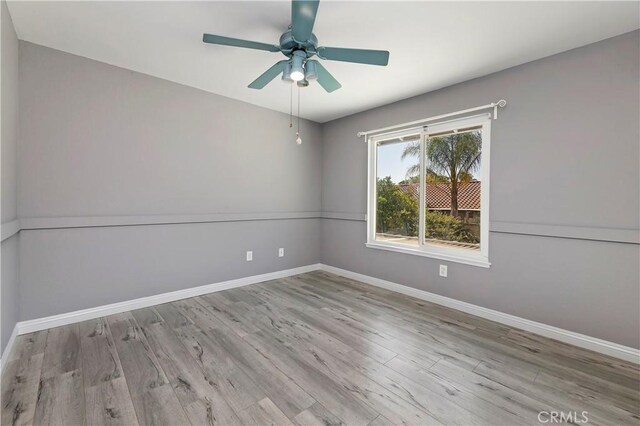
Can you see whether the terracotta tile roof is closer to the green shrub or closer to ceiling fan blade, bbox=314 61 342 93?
the green shrub

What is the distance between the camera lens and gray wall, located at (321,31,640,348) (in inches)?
80.7

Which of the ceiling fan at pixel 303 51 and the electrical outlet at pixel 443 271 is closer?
the ceiling fan at pixel 303 51

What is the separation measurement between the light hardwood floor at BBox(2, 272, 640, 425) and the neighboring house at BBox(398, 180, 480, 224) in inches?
41.4

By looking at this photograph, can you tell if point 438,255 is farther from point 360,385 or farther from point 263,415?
point 263,415

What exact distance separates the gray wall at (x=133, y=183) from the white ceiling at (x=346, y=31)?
1.10 feet

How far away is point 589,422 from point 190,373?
2.31 m

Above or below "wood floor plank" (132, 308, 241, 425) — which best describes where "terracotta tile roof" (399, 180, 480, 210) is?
above

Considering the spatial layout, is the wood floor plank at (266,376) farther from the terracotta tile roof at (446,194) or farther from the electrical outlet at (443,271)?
the terracotta tile roof at (446,194)

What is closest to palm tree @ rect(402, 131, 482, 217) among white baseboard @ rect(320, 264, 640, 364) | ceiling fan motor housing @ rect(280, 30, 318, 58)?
white baseboard @ rect(320, 264, 640, 364)

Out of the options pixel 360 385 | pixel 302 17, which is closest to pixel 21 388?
pixel 360 385

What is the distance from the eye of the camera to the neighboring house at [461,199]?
2896 mm

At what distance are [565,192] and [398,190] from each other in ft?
5.57

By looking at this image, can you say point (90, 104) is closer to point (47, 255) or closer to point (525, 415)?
point (47, 255)

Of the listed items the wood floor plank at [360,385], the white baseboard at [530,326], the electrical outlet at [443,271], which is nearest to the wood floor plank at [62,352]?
the wood floor plank at [360,385]
